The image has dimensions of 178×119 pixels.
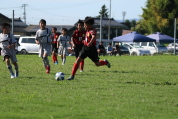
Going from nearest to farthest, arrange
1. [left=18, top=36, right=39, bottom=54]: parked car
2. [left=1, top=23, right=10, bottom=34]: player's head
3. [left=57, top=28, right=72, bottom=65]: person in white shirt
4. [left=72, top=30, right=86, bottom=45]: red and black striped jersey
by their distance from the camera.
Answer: [left=1, top=23, right=10, bottom=34]: player's head < [left=72, top=30, right=86, bottom=45]: red and black striped jersey < [left=57, top=28, right=72, bottom=65]: person in white shirt < [left=18, top=36, right=39, bottom=54]: parked car

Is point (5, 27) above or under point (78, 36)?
above

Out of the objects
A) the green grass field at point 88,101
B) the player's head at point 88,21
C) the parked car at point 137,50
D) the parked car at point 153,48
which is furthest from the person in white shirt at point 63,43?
the parked car at point 153,48

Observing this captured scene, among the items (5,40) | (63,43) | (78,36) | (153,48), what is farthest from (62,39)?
(153,48)

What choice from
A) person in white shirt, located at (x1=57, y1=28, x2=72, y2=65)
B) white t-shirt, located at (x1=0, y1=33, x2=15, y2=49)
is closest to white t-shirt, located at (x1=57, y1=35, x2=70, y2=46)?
person in white shirt, located at (x1=57, y1=28, x2=72, y2=65)

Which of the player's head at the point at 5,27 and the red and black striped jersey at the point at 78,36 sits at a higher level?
the player's head at the point at 5,27

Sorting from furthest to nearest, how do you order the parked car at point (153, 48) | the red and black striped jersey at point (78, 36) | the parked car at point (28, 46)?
the parked car at point (153, 48) < the parked car at point (28, 46) < the red and black striped jersey at point (78, 36)

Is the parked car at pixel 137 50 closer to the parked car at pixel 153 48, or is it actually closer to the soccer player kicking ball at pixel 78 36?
the parked car at pixel 153 48

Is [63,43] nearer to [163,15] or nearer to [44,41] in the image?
[44,41]

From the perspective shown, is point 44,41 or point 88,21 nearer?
point 88,21

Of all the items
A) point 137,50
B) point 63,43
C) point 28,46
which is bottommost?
point 137,50

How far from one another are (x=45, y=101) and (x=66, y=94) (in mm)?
1008

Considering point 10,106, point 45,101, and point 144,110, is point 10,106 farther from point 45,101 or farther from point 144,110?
point 144,110

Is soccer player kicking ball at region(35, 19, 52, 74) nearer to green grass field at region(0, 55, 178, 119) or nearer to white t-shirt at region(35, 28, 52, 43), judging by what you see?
A: white t-shirt at region(35, 28, 52, 43)

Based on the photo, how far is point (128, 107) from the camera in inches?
267
